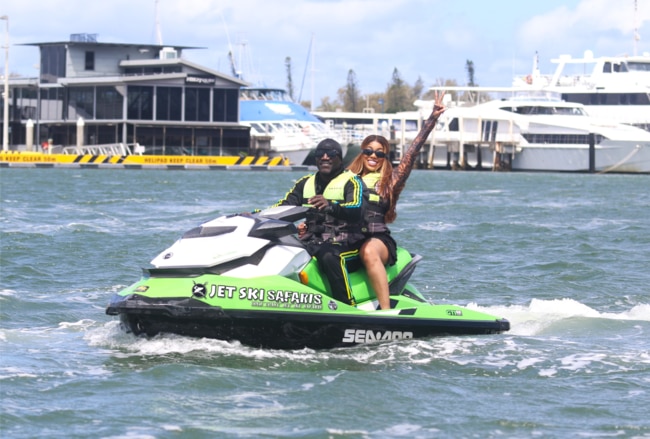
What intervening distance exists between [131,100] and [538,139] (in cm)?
2669

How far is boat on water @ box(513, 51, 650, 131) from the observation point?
7700cm

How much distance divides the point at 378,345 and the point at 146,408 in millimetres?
2513

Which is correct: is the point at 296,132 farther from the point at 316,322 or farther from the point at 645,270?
the point at 316,322

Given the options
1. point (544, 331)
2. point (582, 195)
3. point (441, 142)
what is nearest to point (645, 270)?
point (544, 331)

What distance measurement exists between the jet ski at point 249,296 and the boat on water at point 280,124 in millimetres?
60650

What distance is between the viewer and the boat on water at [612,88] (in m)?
77.0

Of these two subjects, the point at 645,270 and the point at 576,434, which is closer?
the point at 576,434

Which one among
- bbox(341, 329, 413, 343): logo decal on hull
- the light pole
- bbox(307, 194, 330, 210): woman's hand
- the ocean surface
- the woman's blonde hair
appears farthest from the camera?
the light pole

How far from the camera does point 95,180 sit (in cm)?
4641

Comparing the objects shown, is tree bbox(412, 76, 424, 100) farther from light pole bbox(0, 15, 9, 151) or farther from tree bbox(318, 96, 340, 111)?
light pole bbox(0, 15, 9, 151)

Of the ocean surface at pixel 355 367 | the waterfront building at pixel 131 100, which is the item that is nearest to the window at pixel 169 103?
the waterfront building at pixel 131 100

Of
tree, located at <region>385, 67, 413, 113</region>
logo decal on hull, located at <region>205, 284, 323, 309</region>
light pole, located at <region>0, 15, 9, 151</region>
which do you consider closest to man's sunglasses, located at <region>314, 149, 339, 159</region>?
logo decal on hull, located at <region>205, 284, 323, 309</region>

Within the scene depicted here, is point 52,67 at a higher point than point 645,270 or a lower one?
higher

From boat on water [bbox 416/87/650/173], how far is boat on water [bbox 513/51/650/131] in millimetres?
2693
